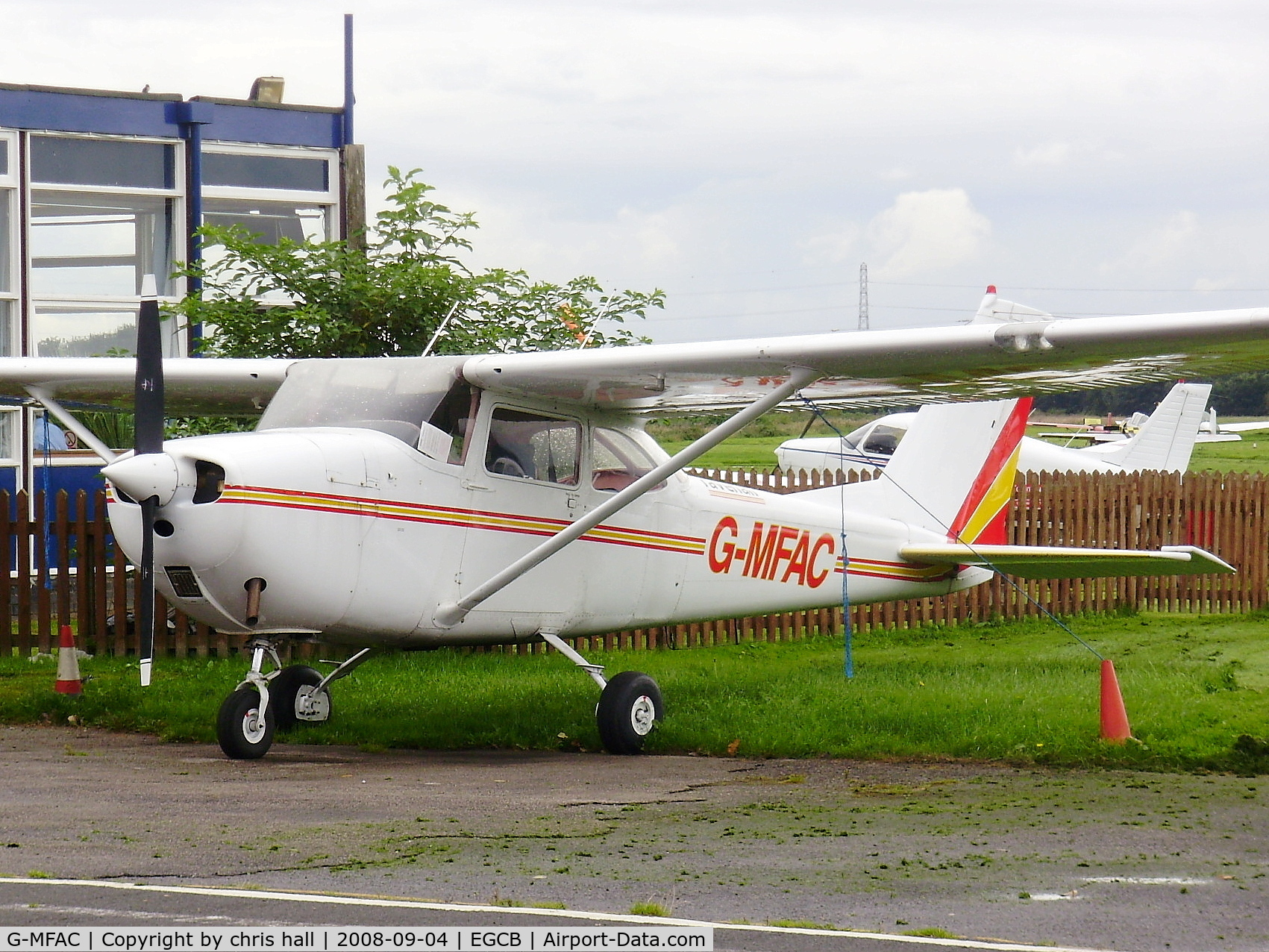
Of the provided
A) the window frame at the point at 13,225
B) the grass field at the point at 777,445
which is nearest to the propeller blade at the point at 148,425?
the window frame at the point at 13,225

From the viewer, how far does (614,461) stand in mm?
10297

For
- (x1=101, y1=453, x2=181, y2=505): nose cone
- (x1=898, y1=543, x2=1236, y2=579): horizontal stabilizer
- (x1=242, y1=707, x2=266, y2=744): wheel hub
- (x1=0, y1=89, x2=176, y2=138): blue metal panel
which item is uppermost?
(x1=0, y1=89, x2=176, y2=138): blue metal panel

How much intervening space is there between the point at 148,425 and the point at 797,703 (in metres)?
4.65

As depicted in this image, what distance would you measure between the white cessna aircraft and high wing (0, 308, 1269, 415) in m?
0.02

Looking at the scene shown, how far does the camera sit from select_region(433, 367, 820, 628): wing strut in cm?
887

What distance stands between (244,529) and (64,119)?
10.8 m

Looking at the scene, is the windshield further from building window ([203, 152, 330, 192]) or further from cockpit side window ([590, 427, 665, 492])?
building window ([203, 152, 330, 192])

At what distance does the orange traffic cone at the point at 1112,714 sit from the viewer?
8.55 meters

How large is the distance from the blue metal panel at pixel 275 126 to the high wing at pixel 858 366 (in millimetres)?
7363

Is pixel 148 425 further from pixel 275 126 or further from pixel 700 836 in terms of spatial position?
pixel 275 126

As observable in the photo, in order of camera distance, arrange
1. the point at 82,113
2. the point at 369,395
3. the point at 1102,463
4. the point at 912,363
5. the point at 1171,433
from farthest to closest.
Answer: the point at 1102,463
the point at 1171,433
the point at 82,113
the point at 369,395
the point at 912,363

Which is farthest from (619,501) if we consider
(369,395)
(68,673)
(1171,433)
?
(1171,433)

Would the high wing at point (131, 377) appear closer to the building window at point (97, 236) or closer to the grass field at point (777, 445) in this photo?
the building window at point (97, 236)

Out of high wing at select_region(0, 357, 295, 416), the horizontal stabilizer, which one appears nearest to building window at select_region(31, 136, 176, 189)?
high wing at select_region(0, 357, 295, 416)
